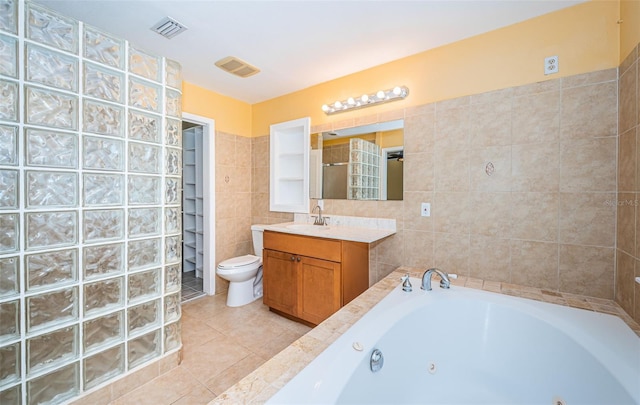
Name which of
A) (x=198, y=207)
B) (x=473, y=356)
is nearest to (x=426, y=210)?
(x=473, y=356)

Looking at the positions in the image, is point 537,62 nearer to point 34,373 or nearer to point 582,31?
point 582,31

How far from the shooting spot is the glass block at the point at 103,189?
1333mm

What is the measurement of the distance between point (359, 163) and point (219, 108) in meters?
1.77

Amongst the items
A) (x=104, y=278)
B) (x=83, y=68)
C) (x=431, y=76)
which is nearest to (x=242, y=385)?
(x=104, y=278)

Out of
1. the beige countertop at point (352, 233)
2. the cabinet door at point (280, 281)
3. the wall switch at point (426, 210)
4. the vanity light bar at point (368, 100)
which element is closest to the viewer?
the beige countertop at point (352, 233)

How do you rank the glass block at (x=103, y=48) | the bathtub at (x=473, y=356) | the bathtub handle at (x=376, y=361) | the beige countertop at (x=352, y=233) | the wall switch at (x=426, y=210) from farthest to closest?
the wall switch at (x=426, y=210) < the beige countertop at (x=352, y=233) < the glass block at (x=103, y=48) < the bathtub handle at (x=376, y=361) < the bathtub at (x=473, y=356)

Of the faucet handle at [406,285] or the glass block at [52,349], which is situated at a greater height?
the faucet handle at [406,285]

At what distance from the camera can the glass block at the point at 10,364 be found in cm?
112

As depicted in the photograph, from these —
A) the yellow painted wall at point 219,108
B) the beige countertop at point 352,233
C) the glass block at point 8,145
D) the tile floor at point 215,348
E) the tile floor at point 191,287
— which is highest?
the yellow painted wall at point 219,108

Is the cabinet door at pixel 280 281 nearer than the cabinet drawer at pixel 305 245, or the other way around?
the cabinet drawer at pixel 305 245

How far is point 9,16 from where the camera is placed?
3.64 ft

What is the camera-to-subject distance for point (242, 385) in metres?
0.86

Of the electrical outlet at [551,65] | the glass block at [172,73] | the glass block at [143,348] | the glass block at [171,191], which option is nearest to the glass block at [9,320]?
the glass block at [143,348]

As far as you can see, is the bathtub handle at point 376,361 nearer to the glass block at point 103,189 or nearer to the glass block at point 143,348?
the glass block at point 143,348
